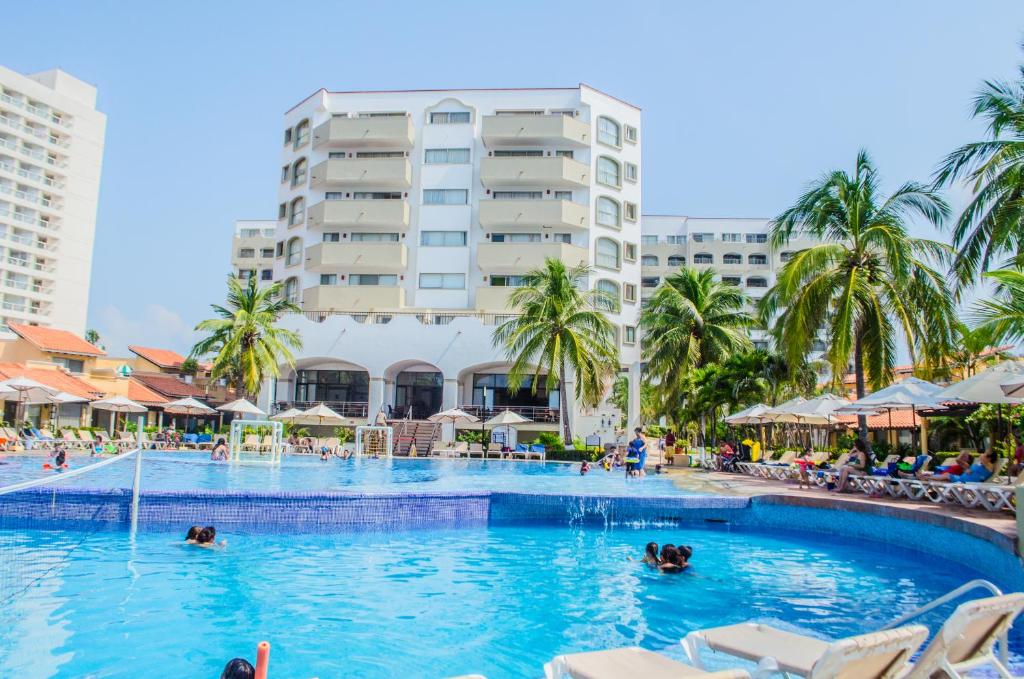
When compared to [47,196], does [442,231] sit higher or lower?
lower

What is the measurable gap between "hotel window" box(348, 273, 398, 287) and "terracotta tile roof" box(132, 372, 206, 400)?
44.7ft

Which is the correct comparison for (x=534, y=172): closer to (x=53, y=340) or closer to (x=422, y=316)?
(x=422, y=316)

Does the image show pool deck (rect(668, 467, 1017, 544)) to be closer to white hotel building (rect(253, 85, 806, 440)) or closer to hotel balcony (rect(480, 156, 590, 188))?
white hotel building (rect(253, 85, 806, 440))

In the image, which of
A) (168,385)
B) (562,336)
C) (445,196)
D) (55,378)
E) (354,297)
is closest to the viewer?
(562,336)

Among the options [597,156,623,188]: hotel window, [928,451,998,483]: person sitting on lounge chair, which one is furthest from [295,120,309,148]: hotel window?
[928,451,998,483]: person sitting on lounge chair

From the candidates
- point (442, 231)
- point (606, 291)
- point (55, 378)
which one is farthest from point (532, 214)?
point (55, 378)

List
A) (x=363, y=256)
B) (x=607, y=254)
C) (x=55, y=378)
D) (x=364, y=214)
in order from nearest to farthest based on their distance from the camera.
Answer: (x=55, y=378)
(x=363, y=256)
(x=364, y=214)
(x=607, y=254)

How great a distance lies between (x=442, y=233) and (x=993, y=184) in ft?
102

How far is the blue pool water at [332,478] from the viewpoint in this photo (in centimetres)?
1633

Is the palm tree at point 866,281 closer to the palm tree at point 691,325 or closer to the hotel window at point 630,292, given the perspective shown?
the palm tree at point 691,325

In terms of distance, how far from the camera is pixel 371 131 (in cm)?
4256

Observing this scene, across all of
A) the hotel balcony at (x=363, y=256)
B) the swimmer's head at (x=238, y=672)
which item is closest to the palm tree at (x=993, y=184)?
the swimmer's head at (x=238, y=672)

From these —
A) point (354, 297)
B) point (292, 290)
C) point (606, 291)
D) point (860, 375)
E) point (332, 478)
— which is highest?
point (292, 290)

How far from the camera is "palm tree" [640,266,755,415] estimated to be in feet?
106
